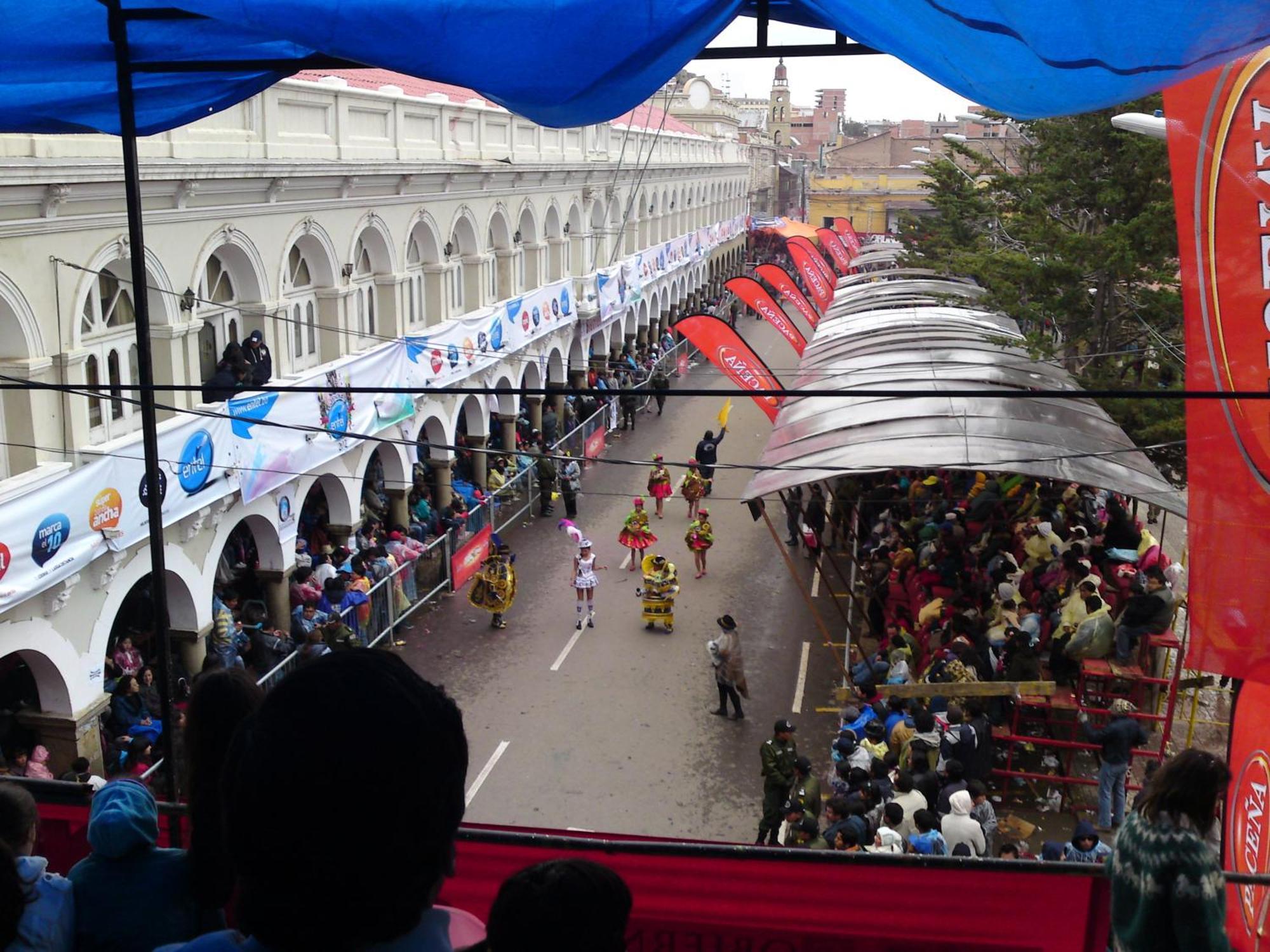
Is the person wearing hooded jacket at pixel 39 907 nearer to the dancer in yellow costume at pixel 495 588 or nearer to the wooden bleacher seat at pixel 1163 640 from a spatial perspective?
the wooden bleacher seat at pixel 1163 640

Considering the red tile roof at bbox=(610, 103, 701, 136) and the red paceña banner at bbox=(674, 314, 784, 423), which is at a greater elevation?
the red tile roof at bbox=(610, 103, 701, 136)

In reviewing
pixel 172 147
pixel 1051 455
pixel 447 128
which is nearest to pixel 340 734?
pixel 1051 455

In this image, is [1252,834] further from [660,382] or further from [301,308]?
[660,382]

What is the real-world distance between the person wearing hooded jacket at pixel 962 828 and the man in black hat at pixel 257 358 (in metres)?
9.63

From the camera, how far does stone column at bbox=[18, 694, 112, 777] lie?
38.7 feet

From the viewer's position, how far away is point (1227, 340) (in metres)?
5.49

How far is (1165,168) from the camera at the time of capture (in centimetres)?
1709

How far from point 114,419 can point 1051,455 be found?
9824 millimetres

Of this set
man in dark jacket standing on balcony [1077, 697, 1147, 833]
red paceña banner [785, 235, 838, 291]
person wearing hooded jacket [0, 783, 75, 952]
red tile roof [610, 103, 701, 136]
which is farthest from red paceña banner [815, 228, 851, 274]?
person wearing hooded jacket [0, 783, 75, 952]

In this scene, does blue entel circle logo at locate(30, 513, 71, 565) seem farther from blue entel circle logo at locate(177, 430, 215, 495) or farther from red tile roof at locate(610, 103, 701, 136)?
red tile roof at locate(610, 103, 701, 136)

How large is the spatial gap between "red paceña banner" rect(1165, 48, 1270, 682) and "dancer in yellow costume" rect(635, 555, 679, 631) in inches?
457

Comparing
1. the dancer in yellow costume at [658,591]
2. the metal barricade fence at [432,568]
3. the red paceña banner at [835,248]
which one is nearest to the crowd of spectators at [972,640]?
the dancer in yellow costume at [658,591]

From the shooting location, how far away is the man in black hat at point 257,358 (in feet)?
48.7

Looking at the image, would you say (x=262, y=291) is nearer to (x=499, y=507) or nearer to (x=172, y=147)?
(x=172, y=147)
